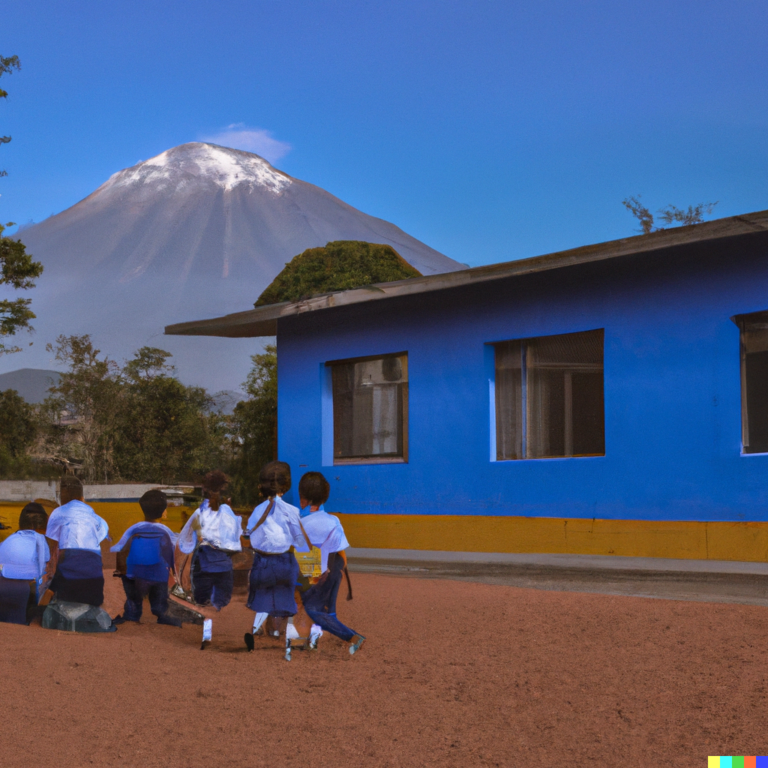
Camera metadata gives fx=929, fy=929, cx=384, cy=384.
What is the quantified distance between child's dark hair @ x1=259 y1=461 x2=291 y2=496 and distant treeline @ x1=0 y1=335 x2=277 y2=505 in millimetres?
23504

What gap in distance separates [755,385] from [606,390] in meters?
1.63

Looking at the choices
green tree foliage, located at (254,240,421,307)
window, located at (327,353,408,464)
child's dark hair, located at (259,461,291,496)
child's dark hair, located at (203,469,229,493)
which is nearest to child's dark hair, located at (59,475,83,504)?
child's dark hair, located at (203,469,229,493)

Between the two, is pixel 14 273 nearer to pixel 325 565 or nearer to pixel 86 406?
pixel 86 406

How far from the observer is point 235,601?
9.77 m

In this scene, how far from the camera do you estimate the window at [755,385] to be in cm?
957

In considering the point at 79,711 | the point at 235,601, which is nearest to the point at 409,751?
the point at 79,711

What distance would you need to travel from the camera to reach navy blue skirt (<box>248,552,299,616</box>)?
20.8 feet

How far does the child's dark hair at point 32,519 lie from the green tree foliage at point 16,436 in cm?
2262

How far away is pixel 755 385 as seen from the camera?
9.64 m

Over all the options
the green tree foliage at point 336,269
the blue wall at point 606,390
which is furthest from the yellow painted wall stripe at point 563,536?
the green tree foliage at point 336,269

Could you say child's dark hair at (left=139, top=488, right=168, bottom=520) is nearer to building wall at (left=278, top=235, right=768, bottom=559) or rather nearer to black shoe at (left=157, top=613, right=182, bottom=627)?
black shoe at (left=157, top=613, right=182, bottom=627)

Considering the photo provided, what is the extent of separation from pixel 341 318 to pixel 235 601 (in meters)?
4.91

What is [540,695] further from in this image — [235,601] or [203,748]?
[235,601]

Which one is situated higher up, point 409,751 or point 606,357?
Result: point 606,357
